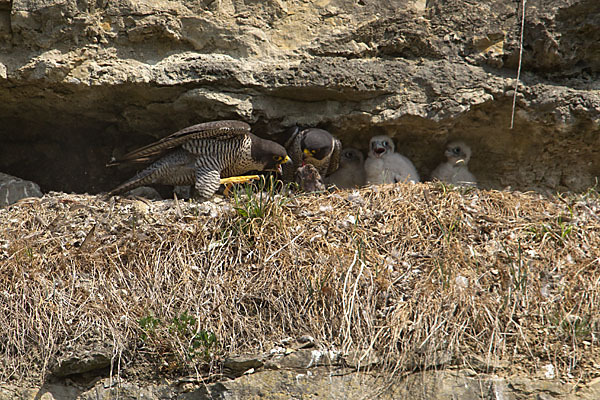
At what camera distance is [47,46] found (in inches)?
211

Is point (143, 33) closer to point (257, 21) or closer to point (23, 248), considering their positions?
point (257, 21)

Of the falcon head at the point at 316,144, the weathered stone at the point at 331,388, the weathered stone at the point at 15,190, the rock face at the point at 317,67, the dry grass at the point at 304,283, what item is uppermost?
the rock face at the point at 317,67

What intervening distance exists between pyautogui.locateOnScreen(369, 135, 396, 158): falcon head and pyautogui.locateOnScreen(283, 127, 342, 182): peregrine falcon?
299mm

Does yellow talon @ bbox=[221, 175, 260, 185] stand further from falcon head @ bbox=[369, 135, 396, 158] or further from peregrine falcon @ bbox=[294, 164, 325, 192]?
falcon head @ bbox=[369, 135, 396, 158]

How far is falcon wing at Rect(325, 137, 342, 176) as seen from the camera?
6.00 meters

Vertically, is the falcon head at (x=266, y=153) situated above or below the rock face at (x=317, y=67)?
below

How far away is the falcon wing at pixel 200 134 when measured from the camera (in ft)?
17.9

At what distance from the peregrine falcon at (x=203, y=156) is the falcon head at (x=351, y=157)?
0.77 meters

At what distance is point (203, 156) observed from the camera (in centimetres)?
568

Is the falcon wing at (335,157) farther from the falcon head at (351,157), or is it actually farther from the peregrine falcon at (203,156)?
the peregrine falcon at (203,156)

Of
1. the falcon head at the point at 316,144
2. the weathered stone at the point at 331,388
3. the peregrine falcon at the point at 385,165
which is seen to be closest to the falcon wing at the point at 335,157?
the falcon head at the point at 316,144

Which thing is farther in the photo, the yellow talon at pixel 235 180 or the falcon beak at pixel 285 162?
the falcon beak at pixel 285 162

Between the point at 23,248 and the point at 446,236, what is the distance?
2905 mm

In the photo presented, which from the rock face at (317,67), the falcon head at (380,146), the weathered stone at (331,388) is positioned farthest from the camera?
the falcon head at (380,146)
